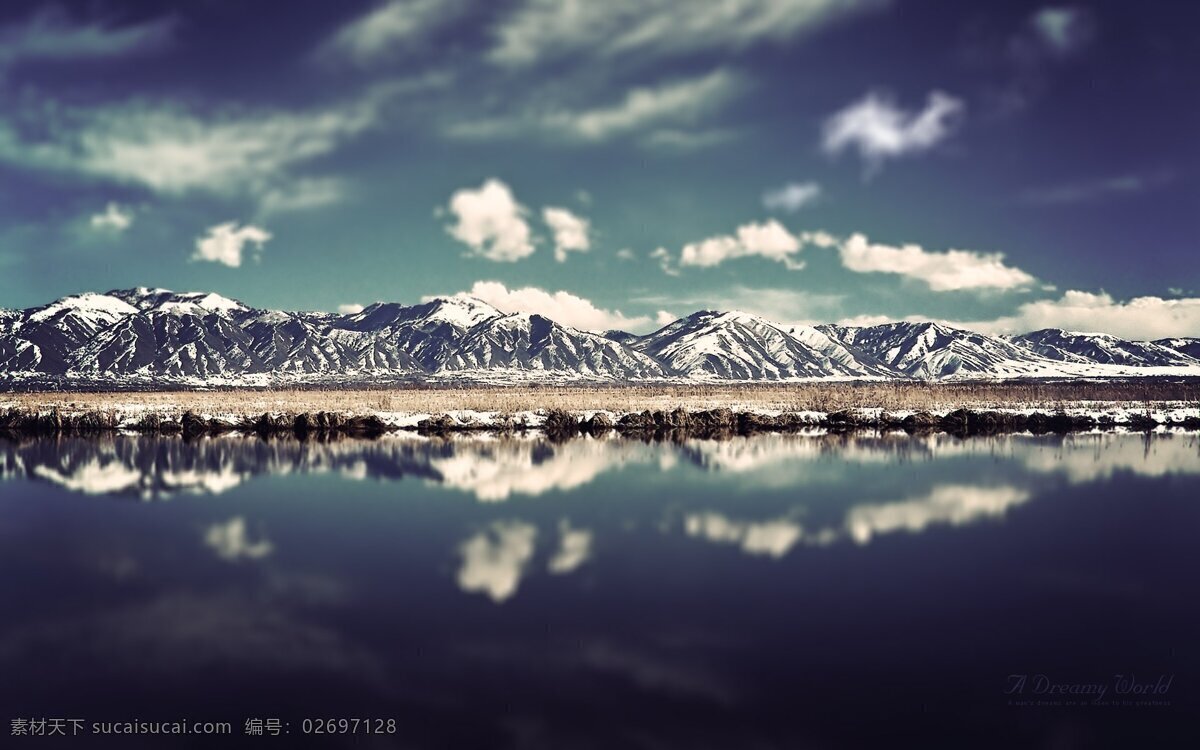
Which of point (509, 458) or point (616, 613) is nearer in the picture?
point (616, 613)

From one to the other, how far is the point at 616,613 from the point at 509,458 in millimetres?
33306

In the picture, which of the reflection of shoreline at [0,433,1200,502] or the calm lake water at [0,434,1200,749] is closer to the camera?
the calm lake water at [0,434,1200,749]

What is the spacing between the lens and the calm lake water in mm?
12219

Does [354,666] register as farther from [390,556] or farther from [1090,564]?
[1090,564]

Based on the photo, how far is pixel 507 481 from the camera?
39.1 m

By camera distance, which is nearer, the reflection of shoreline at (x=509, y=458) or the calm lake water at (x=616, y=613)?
the calm lake water at (x=616, y=613)

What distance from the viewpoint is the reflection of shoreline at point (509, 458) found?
132ft

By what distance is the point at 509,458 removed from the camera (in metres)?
50.0

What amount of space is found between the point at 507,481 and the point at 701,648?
24.9 metres

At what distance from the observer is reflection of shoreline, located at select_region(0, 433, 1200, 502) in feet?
132

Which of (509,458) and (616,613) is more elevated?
(509,458)

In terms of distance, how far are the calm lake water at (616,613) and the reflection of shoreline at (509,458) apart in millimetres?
3214

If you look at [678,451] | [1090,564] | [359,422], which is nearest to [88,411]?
[359,422]

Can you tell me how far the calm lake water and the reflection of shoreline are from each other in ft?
10.5
